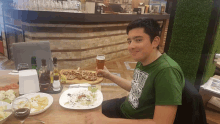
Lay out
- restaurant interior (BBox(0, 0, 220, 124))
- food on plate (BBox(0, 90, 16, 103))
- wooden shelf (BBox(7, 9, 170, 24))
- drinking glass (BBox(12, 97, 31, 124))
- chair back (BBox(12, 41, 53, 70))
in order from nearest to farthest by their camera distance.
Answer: drinking glass (BBox(12, 97, 31, 124)), food on plate (BBox(0, 90, 16, 103)), restaurant interior (BBox(0, 0, 220, 124)), chair back (BBox(12, 41, 53, 70)), wooden shelf (BBox(7, 9, 170, 24))

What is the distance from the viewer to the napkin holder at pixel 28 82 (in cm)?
111

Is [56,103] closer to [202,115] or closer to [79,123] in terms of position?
[79,123]

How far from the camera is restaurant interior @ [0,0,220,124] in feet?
3.84

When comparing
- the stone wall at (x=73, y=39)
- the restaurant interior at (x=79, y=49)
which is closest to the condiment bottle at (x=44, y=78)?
the restaurant interior at (x=79, y=49)

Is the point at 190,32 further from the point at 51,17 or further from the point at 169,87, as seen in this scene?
the point at 51,17

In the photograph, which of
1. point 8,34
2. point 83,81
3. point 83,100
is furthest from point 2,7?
point 83,100

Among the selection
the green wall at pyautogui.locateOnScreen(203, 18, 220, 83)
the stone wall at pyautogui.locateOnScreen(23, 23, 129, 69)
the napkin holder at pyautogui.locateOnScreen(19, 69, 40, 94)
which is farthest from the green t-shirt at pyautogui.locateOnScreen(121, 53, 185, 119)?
the stone wall at pyautogui.locateOnScreen(23, 23, 129, 69)

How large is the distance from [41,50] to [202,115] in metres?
1.94

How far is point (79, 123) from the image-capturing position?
896 mm

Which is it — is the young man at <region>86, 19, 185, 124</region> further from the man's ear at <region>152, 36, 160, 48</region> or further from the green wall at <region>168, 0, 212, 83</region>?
the green wall at <region>168, 0, 212, 83</region>

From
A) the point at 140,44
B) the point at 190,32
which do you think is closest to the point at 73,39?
the point at 190,32

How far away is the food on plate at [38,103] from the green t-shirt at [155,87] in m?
0.64

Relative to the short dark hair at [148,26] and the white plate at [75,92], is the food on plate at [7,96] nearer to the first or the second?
the white plate at [75,92]

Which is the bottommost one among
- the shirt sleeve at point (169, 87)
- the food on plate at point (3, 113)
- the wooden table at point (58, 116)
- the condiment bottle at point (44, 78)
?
the wooden table at point (58, 116)
